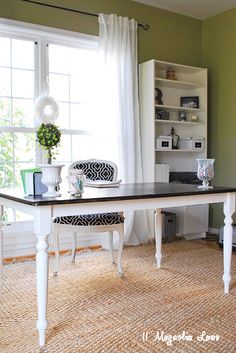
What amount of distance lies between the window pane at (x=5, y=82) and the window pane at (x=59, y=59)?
1.48ft

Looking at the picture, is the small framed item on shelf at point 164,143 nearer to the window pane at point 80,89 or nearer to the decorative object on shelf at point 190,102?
the decorative object on shelf at point 190,102

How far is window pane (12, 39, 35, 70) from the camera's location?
12.1ft

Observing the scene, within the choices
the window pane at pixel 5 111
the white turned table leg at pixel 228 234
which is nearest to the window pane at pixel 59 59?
the window pane at pixel 5 111

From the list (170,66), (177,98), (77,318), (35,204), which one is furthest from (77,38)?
(77,318)

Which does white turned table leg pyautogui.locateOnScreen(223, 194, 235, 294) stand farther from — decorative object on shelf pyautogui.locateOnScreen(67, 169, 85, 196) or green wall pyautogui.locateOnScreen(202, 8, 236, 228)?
green wall pyautogui.locateOnScreen(202, 8, 236, 228)

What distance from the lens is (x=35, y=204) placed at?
72.4 inches

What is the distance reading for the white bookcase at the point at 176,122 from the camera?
4.21 metres

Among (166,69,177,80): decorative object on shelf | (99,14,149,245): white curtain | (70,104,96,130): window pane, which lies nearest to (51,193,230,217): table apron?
(99,14,149,245): white curtain

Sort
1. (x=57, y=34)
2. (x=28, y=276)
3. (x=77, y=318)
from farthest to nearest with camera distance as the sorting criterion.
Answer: (x=57, y=34), (x=28, y=276), (x=77, y=318)

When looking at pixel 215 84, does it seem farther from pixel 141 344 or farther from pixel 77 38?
pixel 141 344

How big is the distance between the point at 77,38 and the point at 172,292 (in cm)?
273

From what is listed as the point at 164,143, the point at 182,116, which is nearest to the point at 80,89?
the point at 164,143

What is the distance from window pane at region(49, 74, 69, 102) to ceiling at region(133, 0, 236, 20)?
1.39 metres

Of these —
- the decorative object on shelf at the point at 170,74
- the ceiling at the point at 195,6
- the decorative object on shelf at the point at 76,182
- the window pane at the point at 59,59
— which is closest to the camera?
the decorative object on shelf at the point at 76,182
